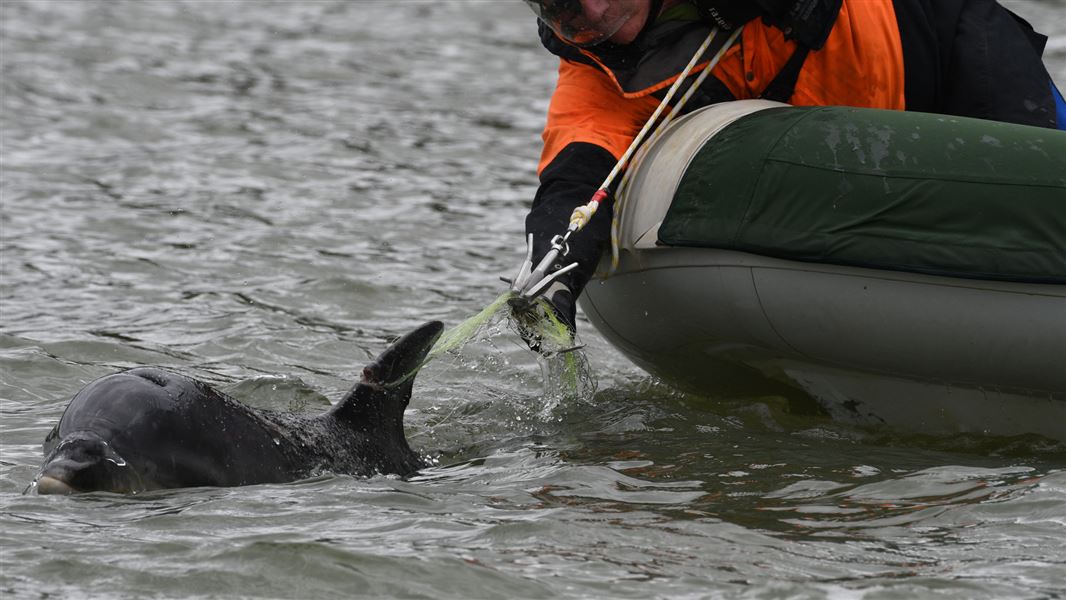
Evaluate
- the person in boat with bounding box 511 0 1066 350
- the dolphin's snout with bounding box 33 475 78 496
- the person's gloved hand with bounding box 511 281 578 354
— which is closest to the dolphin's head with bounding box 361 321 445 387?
the person's gloved hand with bounding box 511 281 578 354

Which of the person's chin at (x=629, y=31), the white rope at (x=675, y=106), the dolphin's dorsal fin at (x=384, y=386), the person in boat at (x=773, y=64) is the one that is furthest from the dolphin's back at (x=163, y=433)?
the person's chin at (x=629, y=31)

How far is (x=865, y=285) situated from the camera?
390 cm

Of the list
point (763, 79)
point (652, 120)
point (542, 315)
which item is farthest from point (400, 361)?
point (763, 79)

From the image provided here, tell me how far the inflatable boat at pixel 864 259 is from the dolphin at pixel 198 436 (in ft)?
2.69

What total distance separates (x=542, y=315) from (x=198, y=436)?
0.97 m

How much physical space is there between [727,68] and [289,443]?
174 cm

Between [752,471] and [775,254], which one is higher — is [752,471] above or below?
below

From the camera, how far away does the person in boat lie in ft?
13.8

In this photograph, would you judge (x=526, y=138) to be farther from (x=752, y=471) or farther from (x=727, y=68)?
(x=752, y=471)

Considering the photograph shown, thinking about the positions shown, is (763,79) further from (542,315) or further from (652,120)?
(542,315)

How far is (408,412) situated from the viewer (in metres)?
4.66

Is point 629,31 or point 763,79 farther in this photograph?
point 763,79

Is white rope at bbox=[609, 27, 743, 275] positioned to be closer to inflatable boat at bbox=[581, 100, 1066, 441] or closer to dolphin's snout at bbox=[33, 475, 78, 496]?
inflatable boat at bbox=[581, 100, 1066, 441]

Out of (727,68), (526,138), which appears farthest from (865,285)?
(526,138)
